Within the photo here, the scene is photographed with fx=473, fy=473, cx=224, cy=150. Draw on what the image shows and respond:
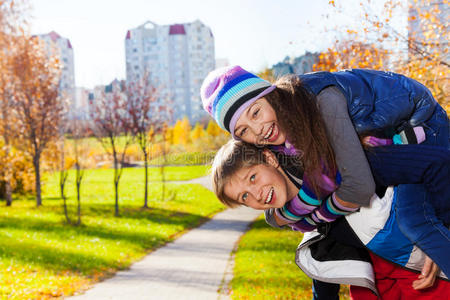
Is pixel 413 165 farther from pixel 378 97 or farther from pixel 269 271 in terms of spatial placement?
pixel 269 271

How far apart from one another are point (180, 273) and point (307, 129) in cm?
740

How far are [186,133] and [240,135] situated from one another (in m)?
57.7

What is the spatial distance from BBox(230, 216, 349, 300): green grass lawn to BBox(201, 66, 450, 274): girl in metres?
4.69

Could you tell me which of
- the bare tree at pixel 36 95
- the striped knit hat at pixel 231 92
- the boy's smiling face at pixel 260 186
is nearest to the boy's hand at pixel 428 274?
the boy's smiling face at pixel 260 186

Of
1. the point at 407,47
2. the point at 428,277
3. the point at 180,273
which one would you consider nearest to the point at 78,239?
the point at 180,273

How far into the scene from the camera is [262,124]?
7.99ft

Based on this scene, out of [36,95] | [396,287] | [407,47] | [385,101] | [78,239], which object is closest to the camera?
[385,101]

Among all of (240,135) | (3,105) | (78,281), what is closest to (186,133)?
(3,105)

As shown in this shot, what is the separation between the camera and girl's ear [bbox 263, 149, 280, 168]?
2.58 m

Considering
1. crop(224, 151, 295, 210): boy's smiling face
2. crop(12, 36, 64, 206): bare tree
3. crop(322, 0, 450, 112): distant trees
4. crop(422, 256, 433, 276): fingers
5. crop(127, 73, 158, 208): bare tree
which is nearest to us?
crop(422, 256, 433, 276): fingers

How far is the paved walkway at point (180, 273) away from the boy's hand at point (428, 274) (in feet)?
14.3

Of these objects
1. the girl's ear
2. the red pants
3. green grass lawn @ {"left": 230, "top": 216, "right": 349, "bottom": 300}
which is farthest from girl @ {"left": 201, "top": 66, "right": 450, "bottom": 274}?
green grass lawn @ {"left": 230, "top": 216, "right": 349, "bottom": 300}

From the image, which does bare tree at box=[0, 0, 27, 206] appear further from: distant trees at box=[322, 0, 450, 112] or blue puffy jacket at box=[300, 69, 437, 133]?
blue puffy jacket at box=[300, 69, 437, 133]

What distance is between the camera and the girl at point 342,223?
7.78ft
